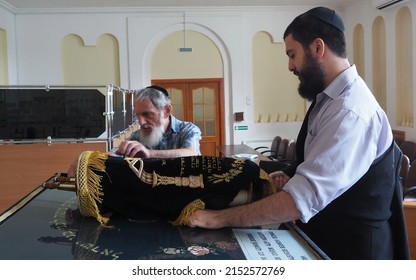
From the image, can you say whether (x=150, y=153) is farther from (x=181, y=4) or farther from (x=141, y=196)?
(x=181, y=4)

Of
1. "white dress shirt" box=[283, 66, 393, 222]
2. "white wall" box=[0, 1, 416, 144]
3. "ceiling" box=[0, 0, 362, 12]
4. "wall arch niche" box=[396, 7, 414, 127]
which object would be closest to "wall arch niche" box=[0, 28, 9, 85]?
"white wall" box=[0, 1, 416, 144]

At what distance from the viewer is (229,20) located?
25.4ft

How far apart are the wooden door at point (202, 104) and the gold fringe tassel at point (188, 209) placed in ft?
21.8

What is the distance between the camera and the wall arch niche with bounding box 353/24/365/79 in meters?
7.51

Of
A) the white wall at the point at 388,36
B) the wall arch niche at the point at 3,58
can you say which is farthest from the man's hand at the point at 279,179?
the wall arch niche at the point at 3,58

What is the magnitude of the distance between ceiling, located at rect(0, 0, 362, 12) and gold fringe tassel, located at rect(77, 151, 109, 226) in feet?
20.9

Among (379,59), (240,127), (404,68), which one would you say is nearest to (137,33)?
(240,127)

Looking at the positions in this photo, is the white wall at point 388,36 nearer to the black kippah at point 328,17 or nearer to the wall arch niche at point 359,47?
the wall arch niche at point 359,47

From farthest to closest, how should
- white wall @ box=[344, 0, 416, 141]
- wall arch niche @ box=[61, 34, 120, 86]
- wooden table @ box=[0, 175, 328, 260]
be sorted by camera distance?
wall arch niche @ box=[61, 34, 120, 86], white wall @ box=[344, 0, 416, 141], wooden table @ box=[0, 175, 328, 260]

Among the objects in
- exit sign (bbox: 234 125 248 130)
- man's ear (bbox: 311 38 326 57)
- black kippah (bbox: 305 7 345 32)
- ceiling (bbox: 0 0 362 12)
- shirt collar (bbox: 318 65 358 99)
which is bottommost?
exit sign (bbox: 234 125 248 130)

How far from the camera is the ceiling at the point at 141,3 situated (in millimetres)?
7148

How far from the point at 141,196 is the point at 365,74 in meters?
6.66

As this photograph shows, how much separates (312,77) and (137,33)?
22.1 feet

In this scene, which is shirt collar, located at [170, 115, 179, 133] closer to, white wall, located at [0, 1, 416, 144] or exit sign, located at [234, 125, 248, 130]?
white wall, located at [0, 1, 416, 144]
